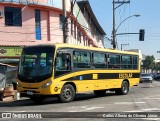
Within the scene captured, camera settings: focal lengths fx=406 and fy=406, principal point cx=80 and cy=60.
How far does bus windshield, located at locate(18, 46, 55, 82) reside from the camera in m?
18.1

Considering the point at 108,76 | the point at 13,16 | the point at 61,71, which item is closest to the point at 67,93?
the point at 61,71

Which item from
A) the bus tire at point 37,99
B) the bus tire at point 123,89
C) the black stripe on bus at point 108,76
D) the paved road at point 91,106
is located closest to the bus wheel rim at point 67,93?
the paved road at point 91,106

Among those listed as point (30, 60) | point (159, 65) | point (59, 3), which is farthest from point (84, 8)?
point (159, 65)

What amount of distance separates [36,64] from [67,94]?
6.73 ft

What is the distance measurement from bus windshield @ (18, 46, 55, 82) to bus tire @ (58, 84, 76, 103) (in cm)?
126

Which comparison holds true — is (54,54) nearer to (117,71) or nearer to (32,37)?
(117,71)

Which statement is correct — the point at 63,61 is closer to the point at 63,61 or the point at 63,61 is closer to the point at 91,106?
the point at 63,61

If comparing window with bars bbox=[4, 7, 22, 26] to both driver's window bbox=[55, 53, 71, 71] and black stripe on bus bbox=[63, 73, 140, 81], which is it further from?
driver's window bbox=[55, 53, 71, 71]

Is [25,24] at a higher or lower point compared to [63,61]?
higher

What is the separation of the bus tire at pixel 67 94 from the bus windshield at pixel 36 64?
1.26m

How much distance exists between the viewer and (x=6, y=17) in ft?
112

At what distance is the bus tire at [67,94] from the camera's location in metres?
18.6

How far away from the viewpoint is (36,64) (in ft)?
60.4

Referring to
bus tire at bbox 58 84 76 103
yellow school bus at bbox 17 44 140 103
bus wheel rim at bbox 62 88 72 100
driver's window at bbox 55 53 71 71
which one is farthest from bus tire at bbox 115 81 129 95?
driver's window at bbox 55 53 71 71
